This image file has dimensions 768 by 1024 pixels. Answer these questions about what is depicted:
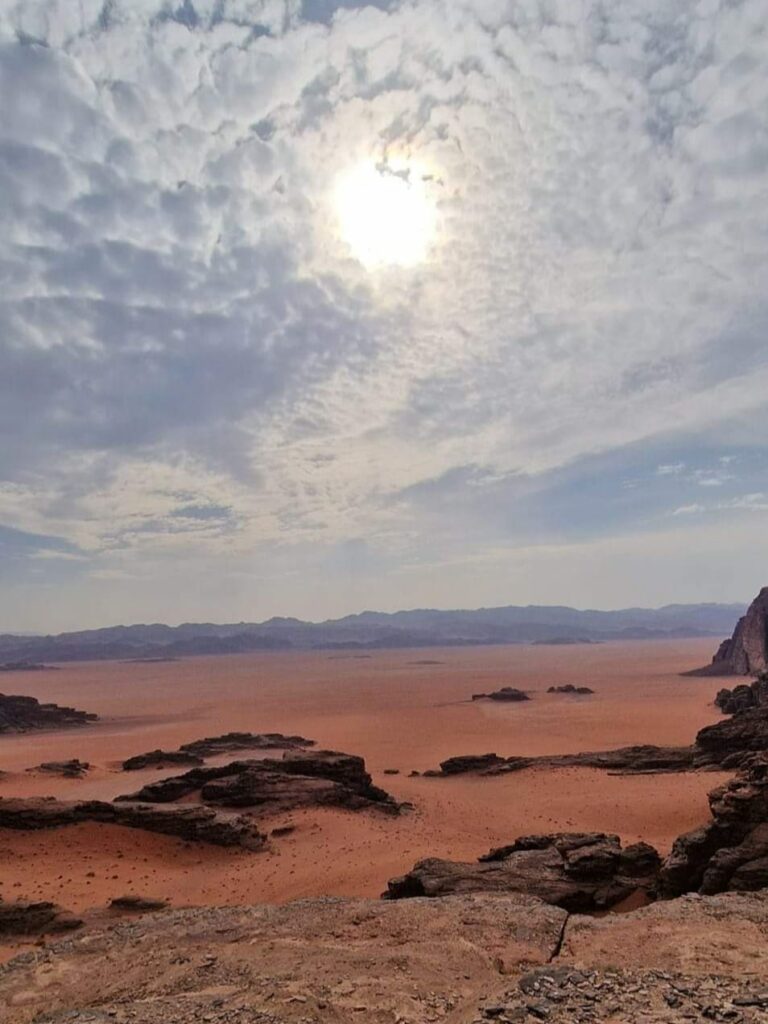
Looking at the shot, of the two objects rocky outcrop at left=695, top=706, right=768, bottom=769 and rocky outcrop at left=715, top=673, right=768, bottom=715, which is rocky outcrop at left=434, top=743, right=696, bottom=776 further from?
rocky outcrop at left=715, top=673, right=768, bottom=715

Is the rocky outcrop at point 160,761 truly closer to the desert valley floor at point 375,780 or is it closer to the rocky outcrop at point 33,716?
the desert valley floor at point 375,780

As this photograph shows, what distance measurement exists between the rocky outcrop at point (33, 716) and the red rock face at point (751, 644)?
74.6 metres

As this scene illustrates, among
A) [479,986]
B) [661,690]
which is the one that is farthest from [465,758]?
[661,690]

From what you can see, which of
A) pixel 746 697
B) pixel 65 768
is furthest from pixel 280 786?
pixel 746 697

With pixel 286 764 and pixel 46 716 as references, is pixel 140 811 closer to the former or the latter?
pixel 286 764

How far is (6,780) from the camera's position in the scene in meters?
34.4

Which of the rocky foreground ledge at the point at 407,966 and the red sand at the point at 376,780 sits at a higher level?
the rocky foreground ledge at the point at 407,966

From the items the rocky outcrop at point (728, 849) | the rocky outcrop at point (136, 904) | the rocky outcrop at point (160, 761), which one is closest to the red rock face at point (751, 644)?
the rocky outcrop at point (160, 761)

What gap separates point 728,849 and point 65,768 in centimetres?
3575

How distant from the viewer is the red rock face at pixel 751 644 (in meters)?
75.3

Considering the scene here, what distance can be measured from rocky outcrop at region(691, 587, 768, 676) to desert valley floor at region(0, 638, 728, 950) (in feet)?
18.7

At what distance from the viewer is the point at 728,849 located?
46.5 feet

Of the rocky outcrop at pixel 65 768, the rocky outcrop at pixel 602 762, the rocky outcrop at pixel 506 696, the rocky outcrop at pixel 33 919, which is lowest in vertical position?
the rocky outcrop at pixel 506 696

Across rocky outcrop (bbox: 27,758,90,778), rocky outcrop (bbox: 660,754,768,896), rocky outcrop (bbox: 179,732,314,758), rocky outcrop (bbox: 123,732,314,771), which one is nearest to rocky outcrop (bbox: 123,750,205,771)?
rocky outcrop (bbox: 123,732,314,771)
